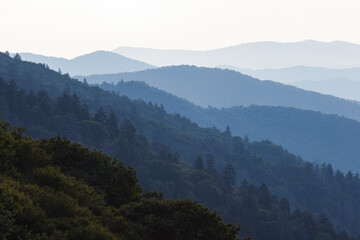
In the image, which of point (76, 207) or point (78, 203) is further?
point (78, 203)

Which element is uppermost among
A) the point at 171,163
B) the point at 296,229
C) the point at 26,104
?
the point at 26,104

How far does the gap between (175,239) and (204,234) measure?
52.0 inches

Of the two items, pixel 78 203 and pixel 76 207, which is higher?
A: pixel 76 207

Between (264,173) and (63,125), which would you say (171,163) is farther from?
(264,173)

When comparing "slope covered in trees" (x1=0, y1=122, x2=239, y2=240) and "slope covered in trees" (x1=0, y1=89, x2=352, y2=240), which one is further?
"slope covered in trees" (x1=0, y1=89, x2=352, y2=240)

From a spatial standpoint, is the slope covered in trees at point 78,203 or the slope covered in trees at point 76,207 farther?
the slope covered in trees at point 78,203

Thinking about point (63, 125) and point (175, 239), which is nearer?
point (175, 239)

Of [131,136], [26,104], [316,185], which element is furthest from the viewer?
[316,185]

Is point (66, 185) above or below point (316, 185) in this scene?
above

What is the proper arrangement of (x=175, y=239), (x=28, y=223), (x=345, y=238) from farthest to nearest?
(x=345, y=238) < (x=175, y=239) < (x=28, y=223)

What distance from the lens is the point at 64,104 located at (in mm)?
129750

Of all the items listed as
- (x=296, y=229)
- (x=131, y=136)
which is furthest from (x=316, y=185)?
(x=131, y=136)

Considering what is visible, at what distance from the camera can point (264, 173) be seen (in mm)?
176500

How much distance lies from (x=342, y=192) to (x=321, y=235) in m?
79.8
